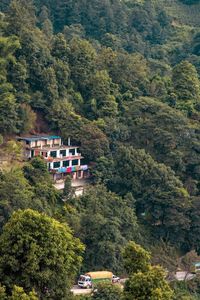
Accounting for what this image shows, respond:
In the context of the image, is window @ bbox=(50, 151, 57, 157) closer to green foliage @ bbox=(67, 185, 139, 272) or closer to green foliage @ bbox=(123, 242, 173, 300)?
green foliage @ bbox=(67, 185, 139, 272)

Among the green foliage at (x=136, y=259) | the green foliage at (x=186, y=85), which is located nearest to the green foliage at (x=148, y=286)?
the green foliage at (x=136, y=259)

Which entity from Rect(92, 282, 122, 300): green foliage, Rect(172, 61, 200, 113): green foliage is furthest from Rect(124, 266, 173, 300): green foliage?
Rect(172, 61, 200, 113): green foliage

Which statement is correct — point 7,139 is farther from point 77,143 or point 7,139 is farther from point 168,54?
point 168,54

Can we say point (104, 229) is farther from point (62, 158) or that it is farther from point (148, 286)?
point (148, 286)

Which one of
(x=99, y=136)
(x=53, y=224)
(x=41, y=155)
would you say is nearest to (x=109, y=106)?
(x=99, y=136)

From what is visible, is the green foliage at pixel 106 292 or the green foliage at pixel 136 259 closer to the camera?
the green foliage at pixel 136 259

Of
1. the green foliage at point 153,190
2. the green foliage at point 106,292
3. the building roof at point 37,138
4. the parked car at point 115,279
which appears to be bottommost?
the parked car at point 115,279

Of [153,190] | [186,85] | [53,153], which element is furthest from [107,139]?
[186,85]

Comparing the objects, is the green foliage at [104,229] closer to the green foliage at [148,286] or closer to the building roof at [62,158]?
the building roof at [62,158]
